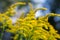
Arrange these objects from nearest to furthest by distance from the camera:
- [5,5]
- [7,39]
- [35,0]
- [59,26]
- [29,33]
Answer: [29,33] → [7,39] → [59,26] → [5,5] → [35,0]

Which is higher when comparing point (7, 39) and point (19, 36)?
point (19, 36)

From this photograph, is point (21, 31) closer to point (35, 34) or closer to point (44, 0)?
point (35, 34)

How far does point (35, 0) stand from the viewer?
4.74 meters

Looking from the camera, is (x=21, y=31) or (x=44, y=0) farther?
(x=44, y=0)

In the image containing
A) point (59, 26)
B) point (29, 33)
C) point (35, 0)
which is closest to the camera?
point (29, 33)

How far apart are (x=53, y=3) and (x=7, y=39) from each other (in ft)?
5.93

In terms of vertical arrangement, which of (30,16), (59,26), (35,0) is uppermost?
(30,16)

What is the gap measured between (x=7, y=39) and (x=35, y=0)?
199cm

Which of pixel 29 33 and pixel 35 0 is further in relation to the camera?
pixel 35 0

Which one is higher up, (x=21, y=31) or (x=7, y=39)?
(x=21, y=31)

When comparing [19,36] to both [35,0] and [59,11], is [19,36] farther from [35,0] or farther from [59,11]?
[35,0]

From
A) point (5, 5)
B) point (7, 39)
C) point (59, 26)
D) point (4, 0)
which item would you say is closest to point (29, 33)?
Answer: point (7, 39)

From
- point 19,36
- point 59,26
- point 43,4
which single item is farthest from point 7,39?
point 43,4

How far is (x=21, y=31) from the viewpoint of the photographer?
1746 mm
